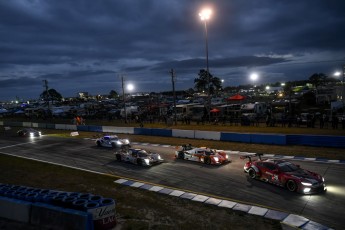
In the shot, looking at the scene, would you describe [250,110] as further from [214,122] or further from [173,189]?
[173,189]

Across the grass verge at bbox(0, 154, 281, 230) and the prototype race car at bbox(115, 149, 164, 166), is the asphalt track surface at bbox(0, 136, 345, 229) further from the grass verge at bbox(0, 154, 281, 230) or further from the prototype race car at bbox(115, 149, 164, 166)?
the grass verge at bbox(0, 154, 281, 230)

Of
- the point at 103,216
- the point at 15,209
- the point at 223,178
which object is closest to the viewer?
the point at 103,216

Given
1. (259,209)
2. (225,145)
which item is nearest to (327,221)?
(259,209)

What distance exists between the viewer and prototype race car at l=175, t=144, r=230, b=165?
21672mm

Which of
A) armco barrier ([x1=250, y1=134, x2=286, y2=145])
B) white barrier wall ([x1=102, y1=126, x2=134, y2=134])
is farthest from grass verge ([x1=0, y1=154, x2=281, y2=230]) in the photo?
white barrier wall ([x1=102, y1=126, x2=134, y2=134])

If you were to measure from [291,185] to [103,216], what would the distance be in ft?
32.8

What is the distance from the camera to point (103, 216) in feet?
37.3

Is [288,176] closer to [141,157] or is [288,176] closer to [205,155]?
[205,155]

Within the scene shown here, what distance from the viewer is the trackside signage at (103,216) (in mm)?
11219

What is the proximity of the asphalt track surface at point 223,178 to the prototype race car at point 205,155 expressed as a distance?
1.63 feet

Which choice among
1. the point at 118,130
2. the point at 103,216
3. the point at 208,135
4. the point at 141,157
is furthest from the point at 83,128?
the point at 103,216

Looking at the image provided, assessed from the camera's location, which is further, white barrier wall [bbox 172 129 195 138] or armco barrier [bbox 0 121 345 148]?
white barrier wall [bbox 172 129 195 138]

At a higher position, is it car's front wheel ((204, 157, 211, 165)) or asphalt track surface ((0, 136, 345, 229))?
car's front wheel ((204, 157, 211, 165))

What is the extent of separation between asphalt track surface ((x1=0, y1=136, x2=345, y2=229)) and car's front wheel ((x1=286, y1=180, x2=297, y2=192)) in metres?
0.32
